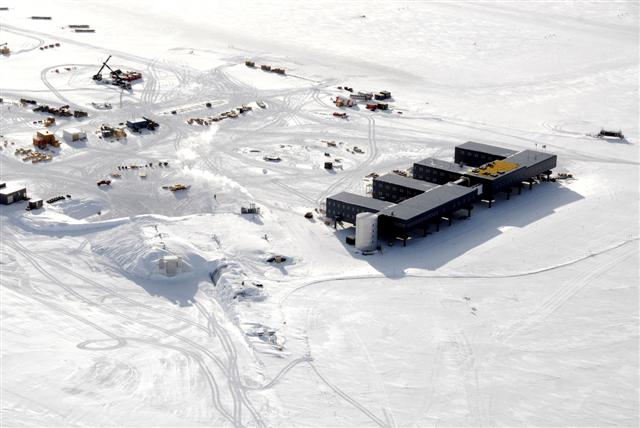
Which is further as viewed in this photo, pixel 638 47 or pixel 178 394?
pixel 638 47

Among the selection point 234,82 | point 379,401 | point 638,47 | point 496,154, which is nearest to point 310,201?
point 496,154

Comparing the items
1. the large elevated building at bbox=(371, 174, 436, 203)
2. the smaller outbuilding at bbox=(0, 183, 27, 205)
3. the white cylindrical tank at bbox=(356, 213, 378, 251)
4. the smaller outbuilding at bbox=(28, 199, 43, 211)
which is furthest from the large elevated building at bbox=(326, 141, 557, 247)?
the smaller outbuilding at bbox=(0, 183, 27, 205)

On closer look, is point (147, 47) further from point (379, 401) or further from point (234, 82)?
point (379, 401)

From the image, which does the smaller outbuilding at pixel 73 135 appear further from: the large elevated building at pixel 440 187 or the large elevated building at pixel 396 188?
the large elevated building at pixel 396 188

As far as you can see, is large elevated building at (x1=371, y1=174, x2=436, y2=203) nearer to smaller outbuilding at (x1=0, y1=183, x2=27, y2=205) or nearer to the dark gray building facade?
the dark gray building facade

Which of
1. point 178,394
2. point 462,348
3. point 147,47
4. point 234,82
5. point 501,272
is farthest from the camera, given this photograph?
→ point 147,47

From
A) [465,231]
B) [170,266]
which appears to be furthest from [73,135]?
[465,231]
